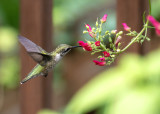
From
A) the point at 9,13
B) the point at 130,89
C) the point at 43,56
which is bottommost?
the point at 130,89

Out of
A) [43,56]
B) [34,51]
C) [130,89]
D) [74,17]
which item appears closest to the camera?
[34,51]

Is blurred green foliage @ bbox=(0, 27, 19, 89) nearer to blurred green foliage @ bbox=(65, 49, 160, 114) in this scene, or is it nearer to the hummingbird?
blurred green foliage @ bbox=(65, 49, 160, 114)

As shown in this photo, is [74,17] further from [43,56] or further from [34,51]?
[34,51]

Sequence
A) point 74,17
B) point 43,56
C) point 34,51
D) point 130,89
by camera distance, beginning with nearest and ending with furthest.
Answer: point 34,51 < point 43,56 < point 130,89 < point 74,17

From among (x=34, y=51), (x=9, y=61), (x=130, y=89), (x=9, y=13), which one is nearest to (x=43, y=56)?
(x=34, y=51)

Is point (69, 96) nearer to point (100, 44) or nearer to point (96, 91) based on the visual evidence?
point (96, 91)

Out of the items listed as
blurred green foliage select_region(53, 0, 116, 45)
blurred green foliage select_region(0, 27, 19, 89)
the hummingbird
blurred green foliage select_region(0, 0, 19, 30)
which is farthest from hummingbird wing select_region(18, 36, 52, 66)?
blurred green foliage select_region(0, 27, 19, 89)

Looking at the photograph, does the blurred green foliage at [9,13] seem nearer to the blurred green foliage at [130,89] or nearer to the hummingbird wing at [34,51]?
the blurred green foliage at [130,89]

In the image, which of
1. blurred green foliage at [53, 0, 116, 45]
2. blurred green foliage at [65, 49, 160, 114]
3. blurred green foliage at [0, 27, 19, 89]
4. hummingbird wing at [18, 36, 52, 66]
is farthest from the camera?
blurred green foliage at [0, 27, 19, 89]
